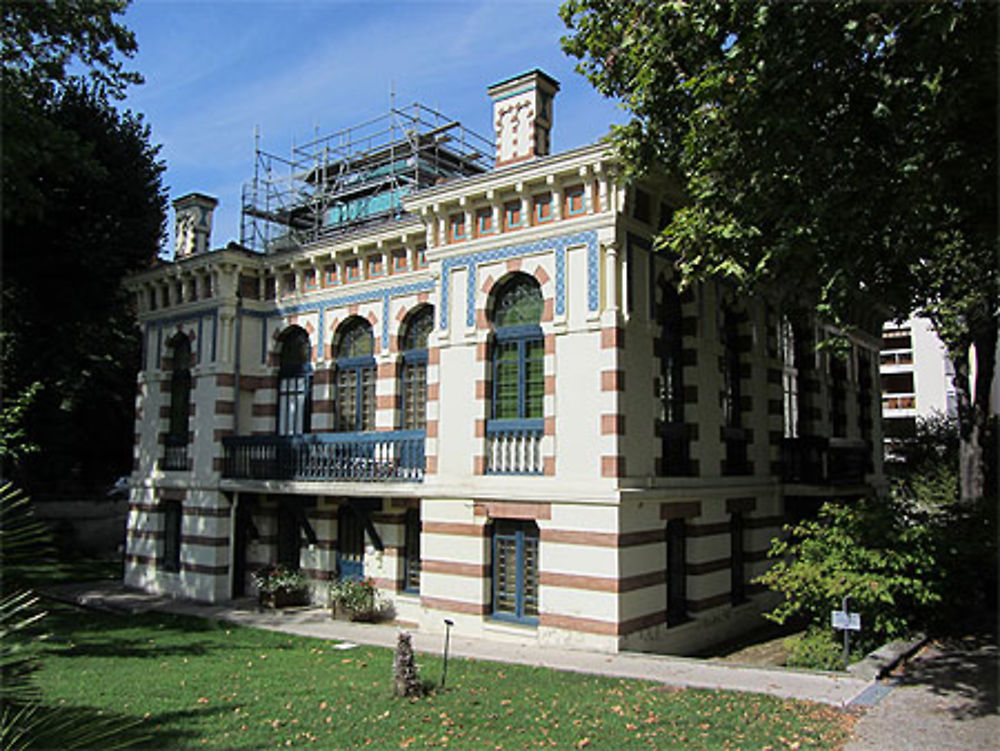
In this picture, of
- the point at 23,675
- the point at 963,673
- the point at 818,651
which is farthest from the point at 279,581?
the point at 23,675

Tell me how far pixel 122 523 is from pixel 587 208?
2608 cm

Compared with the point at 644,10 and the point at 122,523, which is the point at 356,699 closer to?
the point at 644,10

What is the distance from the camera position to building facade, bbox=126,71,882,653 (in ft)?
43.1

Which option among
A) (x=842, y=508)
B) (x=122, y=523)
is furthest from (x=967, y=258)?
(x=122, y=523)

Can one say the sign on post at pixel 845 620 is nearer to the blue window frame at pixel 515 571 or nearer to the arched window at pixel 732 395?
the blue window frame at pixel 515 571

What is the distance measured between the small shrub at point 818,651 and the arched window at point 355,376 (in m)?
9.84

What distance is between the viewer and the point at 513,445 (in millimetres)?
13969

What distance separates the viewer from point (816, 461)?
1777 centimetres

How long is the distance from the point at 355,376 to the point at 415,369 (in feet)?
6.19

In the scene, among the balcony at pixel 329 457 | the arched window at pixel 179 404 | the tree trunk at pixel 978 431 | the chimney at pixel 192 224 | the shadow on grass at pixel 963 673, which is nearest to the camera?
the shadow on grass at pixel 963 673

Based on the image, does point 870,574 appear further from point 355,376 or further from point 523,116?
point 355,376

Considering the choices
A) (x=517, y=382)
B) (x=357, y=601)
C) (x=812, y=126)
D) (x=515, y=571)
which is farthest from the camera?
(x=357, y=601)

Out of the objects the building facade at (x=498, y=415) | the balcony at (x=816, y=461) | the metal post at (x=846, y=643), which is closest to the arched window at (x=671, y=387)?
the building facade at (x=498, y=415)

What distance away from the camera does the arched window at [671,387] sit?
14.3 meters
